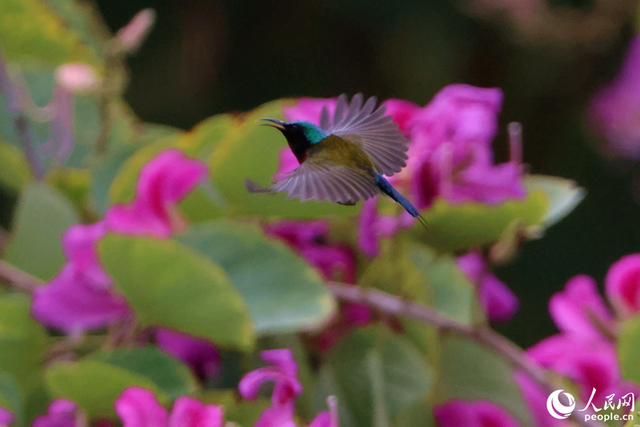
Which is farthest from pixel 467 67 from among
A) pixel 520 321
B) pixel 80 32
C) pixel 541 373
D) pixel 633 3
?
pixel 541 373

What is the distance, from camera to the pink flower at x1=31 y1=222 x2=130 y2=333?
241 mm

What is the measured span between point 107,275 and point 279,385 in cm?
8

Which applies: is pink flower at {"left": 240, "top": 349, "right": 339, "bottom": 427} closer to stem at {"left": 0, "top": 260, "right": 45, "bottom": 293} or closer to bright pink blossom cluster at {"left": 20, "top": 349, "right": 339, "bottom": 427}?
bright pink blossom cluster at {"left": 20, "top": 349, "right": 339, "bottom": 427}

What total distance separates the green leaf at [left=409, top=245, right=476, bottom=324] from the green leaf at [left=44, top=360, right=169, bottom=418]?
0.11m

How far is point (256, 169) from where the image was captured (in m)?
0.26

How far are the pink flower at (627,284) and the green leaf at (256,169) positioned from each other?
100mm

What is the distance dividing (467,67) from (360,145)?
2.44ft

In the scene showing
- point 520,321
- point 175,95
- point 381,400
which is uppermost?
point 381,400

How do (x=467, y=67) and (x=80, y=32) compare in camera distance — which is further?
(x=467, y=67)

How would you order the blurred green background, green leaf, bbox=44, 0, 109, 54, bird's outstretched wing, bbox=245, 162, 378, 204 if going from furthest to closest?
the blurred green background, green leaf, bbox=44, 0, 109, 54, bird's outstretched wing, bbox=245, 162, 378, 204

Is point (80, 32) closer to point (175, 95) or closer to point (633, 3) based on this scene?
point (175, 95)

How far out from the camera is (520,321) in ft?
2.72

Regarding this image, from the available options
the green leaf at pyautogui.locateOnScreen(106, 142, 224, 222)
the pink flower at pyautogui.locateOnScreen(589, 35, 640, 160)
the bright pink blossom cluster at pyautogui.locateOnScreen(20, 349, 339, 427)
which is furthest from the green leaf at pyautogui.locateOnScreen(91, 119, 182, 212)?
the pink flower at pyautogui.locateOnScreen(589, 35, 640, 160)

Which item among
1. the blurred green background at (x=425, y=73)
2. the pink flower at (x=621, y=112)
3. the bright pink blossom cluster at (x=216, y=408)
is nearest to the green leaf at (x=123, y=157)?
the bright pink blossom cluster at (x=216, y=408)
